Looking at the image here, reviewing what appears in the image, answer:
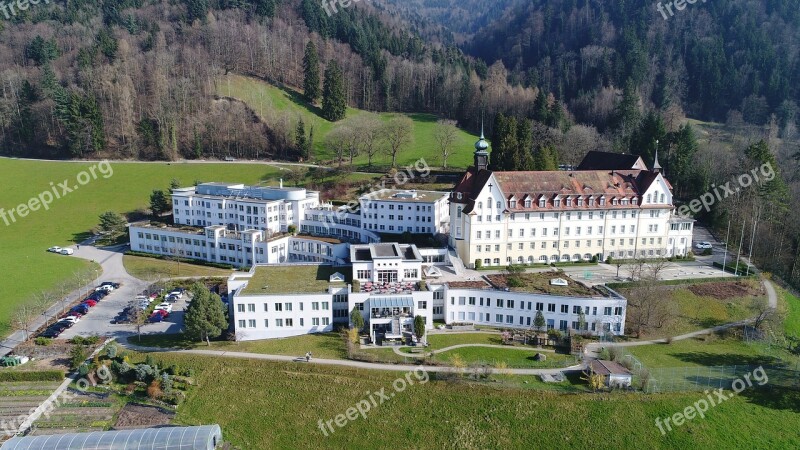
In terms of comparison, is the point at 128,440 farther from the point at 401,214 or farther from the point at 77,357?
the point at 401,214

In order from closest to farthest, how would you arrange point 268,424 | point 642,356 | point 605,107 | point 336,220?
point 268,424 < point 642,356 < point 336,220 < point 605,107

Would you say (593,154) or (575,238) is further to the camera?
(593,154)

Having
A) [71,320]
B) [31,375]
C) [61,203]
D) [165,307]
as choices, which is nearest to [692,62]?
[165,307]

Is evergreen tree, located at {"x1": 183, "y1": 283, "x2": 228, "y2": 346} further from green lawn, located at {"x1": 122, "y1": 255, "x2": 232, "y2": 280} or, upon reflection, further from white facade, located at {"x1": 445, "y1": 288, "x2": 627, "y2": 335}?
white facade, located at {"x1": 445, "y1": 288, "x2": 627, "y2": 335}

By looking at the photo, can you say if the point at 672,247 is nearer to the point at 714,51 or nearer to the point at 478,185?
Result: the point at 478,185

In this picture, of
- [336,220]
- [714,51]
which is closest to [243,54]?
[336,220]

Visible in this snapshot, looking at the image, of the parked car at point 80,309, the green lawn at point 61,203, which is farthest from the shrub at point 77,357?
the green lawn at point 61,203
